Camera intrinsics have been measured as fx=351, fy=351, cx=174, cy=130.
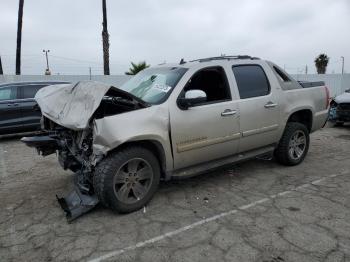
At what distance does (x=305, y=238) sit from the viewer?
364 cm

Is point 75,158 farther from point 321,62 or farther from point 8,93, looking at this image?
point 321,62

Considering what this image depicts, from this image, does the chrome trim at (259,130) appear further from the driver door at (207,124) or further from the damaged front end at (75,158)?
the damaged front end at (75,158)

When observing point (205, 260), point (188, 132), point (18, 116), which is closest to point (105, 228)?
point (205, 260)

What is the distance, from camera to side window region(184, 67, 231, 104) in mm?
5035

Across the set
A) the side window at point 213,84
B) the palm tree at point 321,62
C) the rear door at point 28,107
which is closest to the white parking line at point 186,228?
the side window at point 213,84

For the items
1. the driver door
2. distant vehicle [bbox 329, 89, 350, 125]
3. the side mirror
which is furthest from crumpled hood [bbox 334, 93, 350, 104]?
the side mirror

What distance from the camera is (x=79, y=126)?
155 inches

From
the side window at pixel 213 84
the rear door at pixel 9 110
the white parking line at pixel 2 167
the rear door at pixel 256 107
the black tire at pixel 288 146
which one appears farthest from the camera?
the rear door at pixel 9 110

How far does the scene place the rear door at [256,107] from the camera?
5.23 m

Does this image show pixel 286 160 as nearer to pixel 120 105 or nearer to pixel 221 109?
pixel 221 109

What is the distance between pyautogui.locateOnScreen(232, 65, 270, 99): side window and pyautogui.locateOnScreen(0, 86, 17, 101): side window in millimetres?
6773

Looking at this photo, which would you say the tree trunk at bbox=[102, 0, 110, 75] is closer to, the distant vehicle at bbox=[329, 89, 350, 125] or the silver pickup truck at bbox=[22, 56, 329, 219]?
the distant vehicle at bbox=[329, 89, 350, 125]

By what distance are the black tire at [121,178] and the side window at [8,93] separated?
6.63 metres

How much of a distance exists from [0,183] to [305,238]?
4617mm
